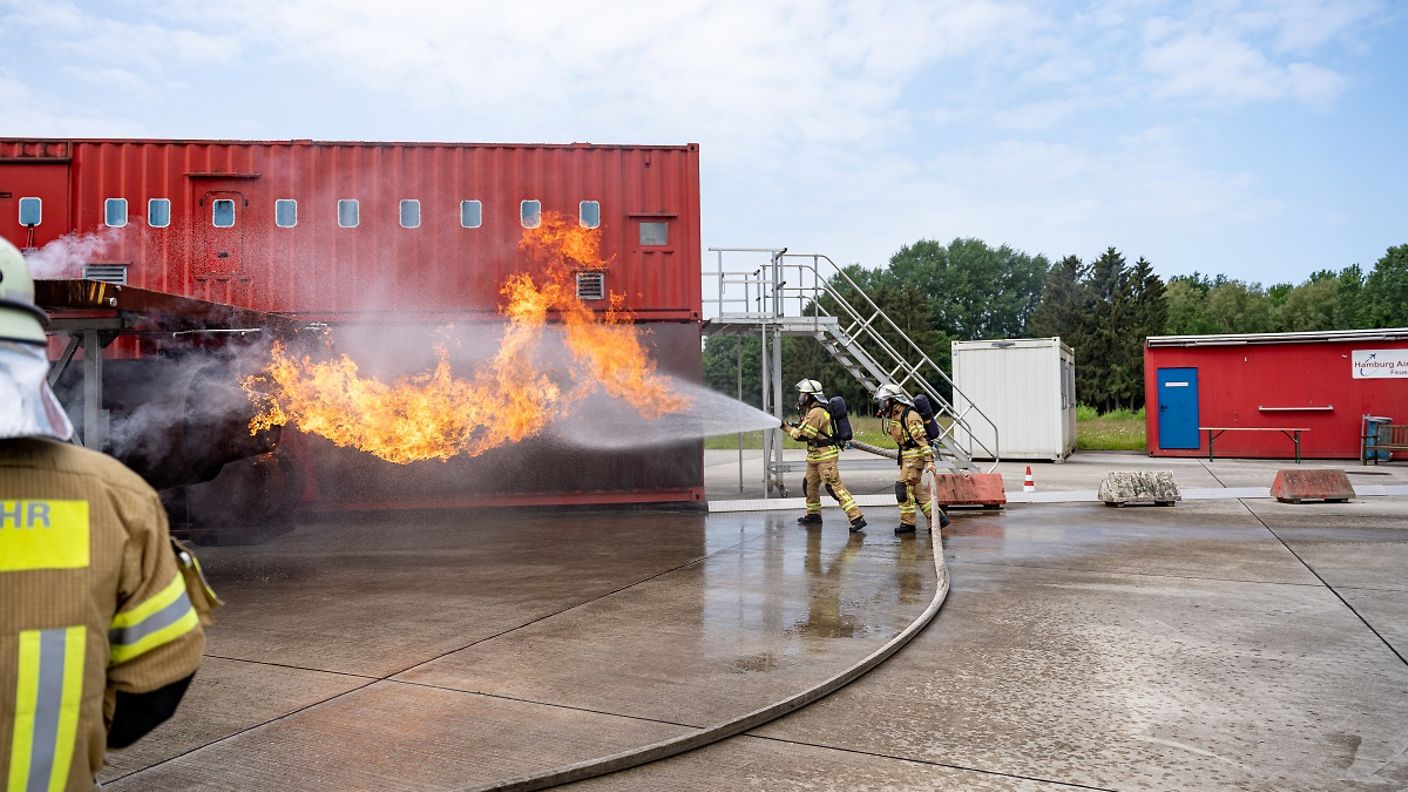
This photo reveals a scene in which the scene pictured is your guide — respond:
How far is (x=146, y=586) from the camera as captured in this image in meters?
1.86

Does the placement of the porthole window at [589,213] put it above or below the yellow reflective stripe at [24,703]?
above

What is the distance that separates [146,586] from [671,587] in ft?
19.6

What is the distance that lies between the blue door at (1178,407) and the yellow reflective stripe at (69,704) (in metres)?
24.5

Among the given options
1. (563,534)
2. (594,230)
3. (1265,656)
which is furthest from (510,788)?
(594,230)

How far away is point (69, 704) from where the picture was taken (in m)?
1.74

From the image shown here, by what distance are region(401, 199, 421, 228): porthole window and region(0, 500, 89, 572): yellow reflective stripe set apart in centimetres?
1157

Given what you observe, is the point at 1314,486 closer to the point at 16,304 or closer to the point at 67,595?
the point at 67,595

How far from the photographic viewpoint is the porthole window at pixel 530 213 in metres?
12.9

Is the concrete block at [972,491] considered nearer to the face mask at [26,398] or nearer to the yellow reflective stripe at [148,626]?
the yellow reflective stripe at [148,626]

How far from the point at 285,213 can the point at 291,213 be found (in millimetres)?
77

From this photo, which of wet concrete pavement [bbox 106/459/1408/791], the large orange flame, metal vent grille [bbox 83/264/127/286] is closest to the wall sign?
wet concrete pavement [bbox 106/459/1408/791]

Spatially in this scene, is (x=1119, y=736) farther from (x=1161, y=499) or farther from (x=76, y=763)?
(x=1161, y=499)

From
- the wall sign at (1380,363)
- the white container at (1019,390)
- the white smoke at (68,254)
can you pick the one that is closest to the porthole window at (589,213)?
the white smoke at (68,254)

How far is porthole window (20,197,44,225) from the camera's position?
1197 cm
